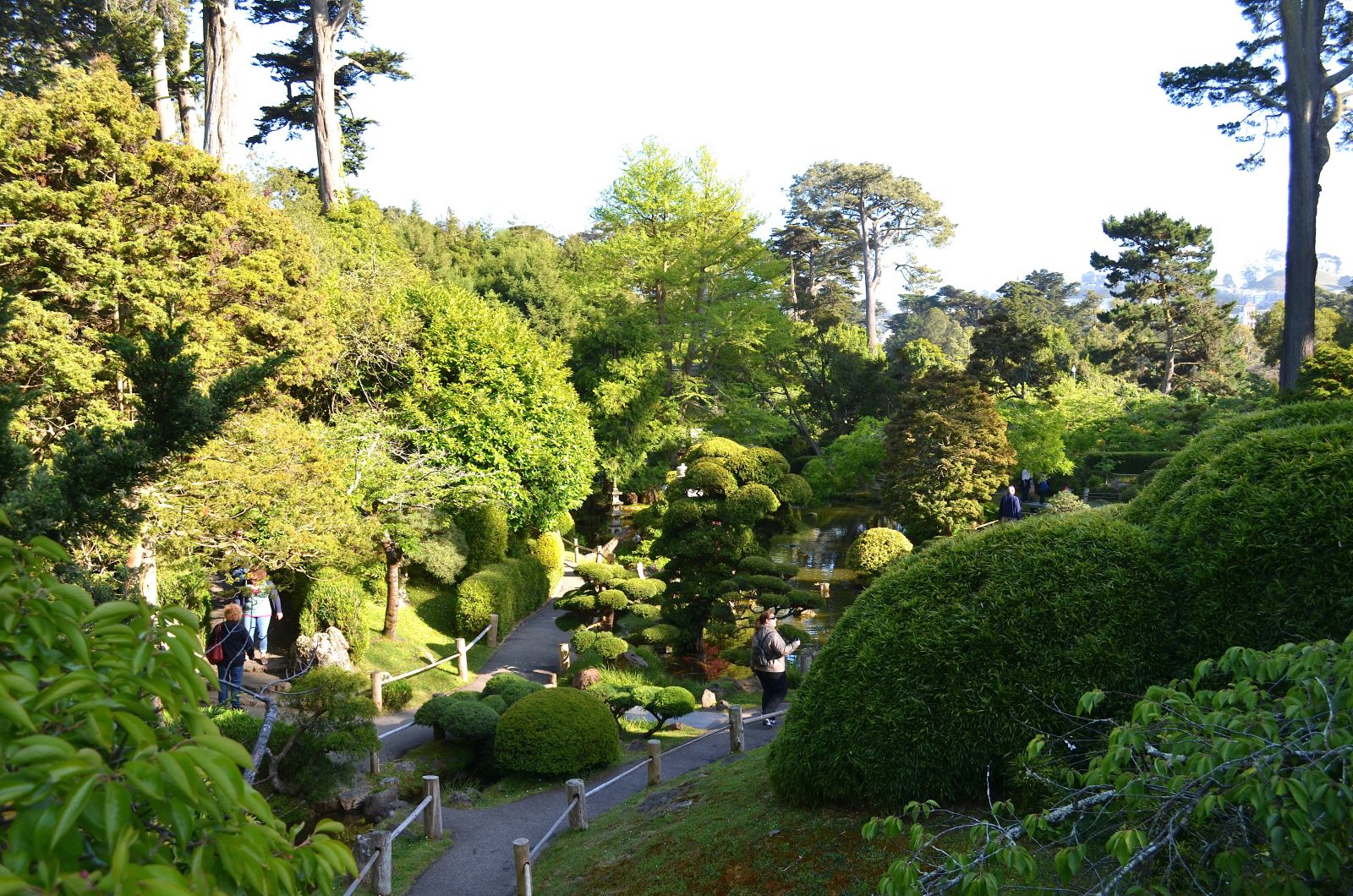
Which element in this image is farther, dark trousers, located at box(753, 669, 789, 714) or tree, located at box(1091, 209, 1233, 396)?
tree, located at box(1091, 209, 1233, 396)

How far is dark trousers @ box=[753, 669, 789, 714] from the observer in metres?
10.6

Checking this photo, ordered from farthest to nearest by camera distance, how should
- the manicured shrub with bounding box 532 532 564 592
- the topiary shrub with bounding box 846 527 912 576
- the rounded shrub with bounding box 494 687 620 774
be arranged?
the manicured shrub with bounding box 532 532 564 592 → the topiary shrub with bounding box 846 527 912 576 → the rounded shrub with bounding box 494 687 620 774

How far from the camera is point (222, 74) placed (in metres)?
16.9

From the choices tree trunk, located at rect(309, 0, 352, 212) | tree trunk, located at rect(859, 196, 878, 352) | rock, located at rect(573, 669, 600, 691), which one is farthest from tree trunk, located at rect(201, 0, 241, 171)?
tree trunk, located at rect(859, 196, 878, 352)

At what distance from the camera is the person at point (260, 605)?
466 inches

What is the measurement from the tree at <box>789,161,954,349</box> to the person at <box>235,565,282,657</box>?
1603 inches

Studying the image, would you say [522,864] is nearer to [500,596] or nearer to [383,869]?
[383,869]

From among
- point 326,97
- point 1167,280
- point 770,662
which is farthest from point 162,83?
point 1167,280

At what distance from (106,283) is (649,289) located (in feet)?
66.3

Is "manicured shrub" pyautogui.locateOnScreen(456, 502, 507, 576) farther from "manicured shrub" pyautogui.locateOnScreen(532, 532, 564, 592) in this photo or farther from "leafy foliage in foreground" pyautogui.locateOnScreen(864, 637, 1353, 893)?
"leafy foliage in foreground" pyautogui.locateOnScreen(864, 637, 1353, 893)

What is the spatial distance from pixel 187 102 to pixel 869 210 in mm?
39880

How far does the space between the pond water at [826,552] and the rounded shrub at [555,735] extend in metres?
6.25

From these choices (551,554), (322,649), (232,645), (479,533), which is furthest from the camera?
(551,554)

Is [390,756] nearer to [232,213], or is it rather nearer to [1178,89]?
[232,213]
